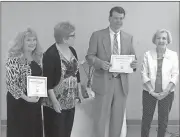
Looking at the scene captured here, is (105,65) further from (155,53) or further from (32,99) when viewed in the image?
(32,99)

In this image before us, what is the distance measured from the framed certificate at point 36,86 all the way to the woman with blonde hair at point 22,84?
1.1 inches

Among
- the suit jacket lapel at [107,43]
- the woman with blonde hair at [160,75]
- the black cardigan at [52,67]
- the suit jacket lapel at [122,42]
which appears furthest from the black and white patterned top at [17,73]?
the woman with blonde hair at [160,75]

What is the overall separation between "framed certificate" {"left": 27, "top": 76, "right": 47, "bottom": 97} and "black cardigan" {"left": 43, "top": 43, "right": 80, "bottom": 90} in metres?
0.04

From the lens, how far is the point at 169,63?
210 centimetres

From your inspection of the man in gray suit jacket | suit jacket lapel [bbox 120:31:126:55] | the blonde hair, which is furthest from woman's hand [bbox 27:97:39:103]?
suit jacket lapel [bbox 120:31:126:55]

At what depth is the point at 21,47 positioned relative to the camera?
2068 mm

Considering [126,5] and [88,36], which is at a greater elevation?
[126,5]

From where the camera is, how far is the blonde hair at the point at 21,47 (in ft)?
6.78

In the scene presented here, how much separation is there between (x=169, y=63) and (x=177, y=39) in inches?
7.9

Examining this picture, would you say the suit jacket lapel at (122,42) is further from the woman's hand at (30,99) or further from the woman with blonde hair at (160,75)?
the woman's hand at (30,99)

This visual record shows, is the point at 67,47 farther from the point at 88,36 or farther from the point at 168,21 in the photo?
the point at 168,21

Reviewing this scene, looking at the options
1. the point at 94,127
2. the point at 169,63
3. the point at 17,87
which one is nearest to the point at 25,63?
the point at 17,87

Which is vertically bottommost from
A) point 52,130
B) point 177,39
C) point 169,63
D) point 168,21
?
point 52,130

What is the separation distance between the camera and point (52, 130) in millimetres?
2129
